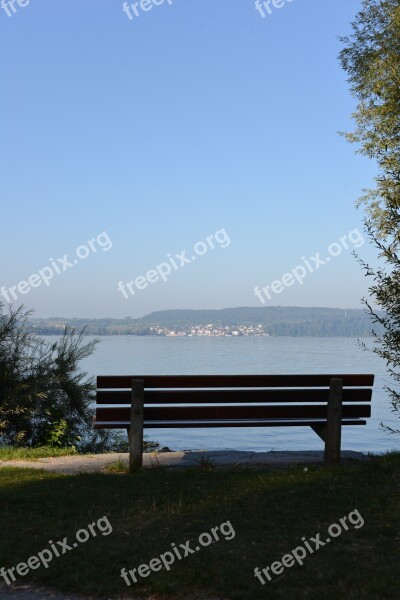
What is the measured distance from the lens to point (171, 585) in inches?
170

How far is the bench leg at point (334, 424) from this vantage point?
313 inches

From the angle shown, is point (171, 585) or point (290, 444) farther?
point (290, 444)

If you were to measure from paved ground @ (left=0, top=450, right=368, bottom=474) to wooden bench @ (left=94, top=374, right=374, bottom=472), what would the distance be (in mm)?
462

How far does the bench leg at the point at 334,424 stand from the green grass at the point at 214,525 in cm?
53

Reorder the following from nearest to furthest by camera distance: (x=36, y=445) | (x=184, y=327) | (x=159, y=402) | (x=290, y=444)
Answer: (x=159, y=402)
(x=36, y=445)
(x=290, y=444)
(x=184, y=327)

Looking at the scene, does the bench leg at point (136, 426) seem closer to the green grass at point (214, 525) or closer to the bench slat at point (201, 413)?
the bench slat at point (201, 413)

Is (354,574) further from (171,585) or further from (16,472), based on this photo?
(16,472)

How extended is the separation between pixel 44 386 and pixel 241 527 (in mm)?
8192

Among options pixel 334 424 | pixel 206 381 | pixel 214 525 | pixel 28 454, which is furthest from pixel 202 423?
pixel 28 454

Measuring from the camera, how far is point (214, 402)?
25.8 feet

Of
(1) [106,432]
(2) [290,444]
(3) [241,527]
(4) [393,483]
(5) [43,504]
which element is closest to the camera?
(3) [241,527]

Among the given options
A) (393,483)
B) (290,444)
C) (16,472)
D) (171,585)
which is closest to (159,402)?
(16,472)

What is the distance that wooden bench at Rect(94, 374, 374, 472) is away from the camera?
25.5ft

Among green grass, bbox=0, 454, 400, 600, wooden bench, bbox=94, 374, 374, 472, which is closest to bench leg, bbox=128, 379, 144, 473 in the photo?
wooden bench, bbox=94, 374, 374, 472
